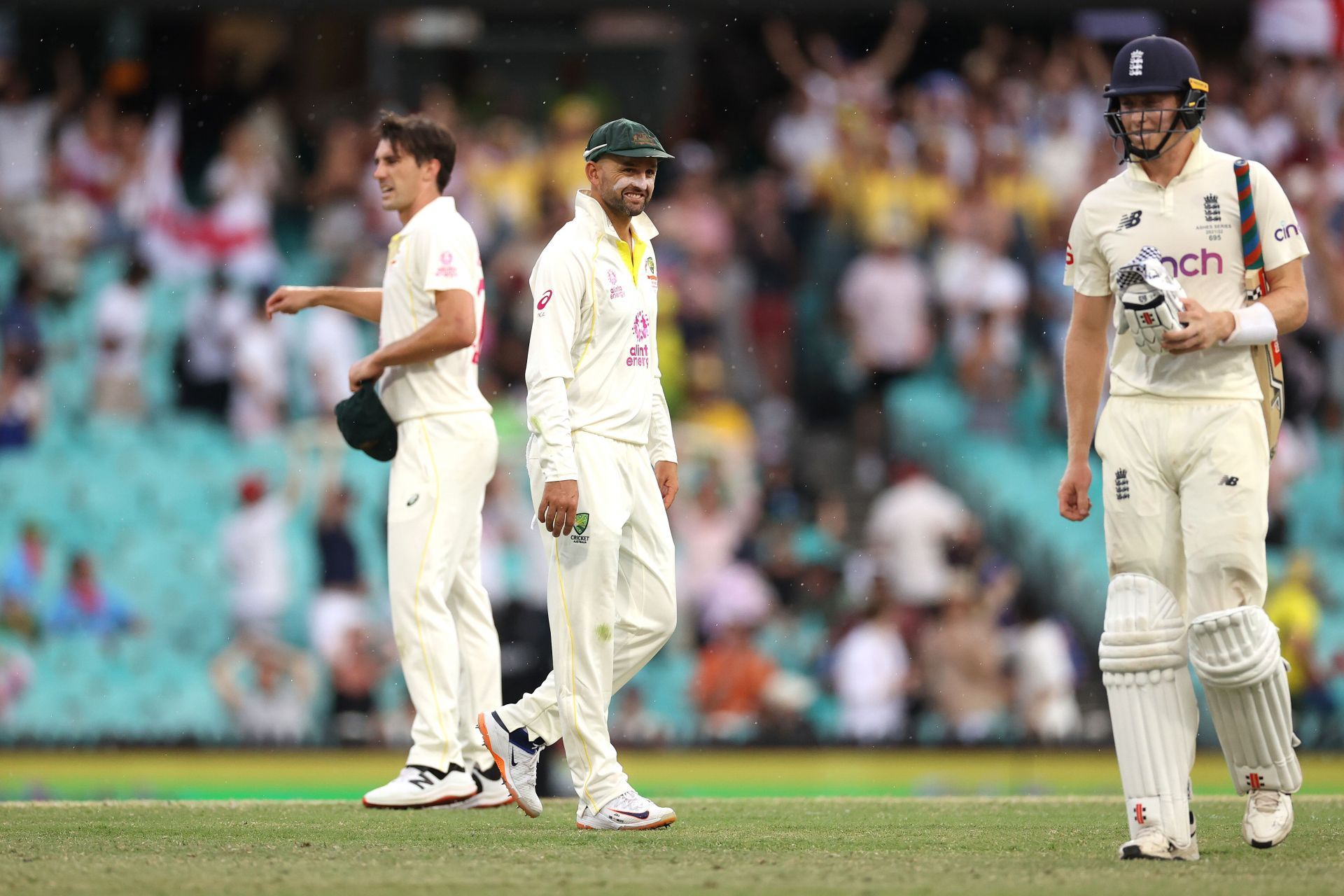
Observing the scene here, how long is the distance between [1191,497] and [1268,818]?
1.00 metres

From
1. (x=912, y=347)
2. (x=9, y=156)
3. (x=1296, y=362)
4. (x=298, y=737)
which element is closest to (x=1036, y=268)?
(x=912, y=347)

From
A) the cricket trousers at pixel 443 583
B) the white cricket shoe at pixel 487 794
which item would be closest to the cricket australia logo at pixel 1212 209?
the cricket trousers at pixel 443 583

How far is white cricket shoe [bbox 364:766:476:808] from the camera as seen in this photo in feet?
22.5

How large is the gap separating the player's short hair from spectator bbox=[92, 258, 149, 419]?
312 inches

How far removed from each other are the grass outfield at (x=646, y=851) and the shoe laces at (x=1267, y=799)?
0.13 m

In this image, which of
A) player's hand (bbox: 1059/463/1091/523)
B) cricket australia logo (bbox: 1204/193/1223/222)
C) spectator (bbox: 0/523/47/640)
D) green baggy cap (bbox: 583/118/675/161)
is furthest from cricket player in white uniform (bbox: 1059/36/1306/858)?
spectator (bbox: 0/523/47/640)

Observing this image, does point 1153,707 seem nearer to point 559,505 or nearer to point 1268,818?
point 1268,818

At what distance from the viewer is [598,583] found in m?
6.07

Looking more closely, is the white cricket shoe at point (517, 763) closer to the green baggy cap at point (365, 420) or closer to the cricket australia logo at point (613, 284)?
the green baggy cap at point (365, 420)

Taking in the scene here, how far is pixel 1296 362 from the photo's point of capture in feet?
47.3

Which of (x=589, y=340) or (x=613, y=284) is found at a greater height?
(x=613, y=284)

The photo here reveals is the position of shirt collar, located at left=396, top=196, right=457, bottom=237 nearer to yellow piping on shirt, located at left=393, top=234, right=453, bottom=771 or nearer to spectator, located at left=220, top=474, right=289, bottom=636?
yellow piping on shirt, located at left=393, top=234, right=453, bottom=771

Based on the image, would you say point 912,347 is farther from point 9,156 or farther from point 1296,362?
point 9,156

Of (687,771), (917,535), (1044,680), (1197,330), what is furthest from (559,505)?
(917,535)
